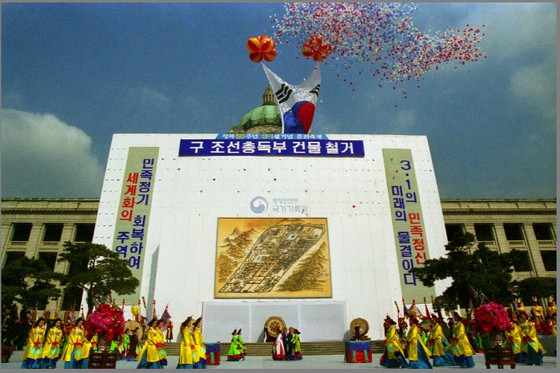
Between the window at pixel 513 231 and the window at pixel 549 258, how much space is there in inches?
92.6

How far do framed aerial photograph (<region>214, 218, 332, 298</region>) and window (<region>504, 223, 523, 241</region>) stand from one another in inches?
924

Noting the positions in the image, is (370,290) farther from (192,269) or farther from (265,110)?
(265,110)

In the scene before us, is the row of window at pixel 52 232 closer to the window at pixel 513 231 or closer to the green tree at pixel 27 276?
the green tree at pixel 27 276

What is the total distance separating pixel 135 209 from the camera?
2517cm

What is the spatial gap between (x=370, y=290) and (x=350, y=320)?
6.43 ft

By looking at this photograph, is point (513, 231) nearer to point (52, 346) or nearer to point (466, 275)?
point (466, 275)

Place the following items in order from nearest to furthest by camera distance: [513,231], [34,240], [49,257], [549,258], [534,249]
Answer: [34,240] < [534,249] < [49,257] < [549,258] < [513,231]

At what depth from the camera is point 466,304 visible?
65.4 feet

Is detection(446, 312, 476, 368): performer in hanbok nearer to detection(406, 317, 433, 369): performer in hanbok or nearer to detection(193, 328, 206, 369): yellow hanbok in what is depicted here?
detection(406, 317, 433, 369): performer in hanbok

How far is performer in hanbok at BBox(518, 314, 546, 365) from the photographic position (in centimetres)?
1116

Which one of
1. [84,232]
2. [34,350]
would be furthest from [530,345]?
[84,232]

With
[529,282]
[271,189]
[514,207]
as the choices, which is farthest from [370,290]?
[514,207]

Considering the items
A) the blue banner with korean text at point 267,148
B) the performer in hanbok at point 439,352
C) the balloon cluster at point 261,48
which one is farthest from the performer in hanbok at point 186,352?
the blue banner with korean text at point 267,148

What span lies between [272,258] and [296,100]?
12.9 meters
